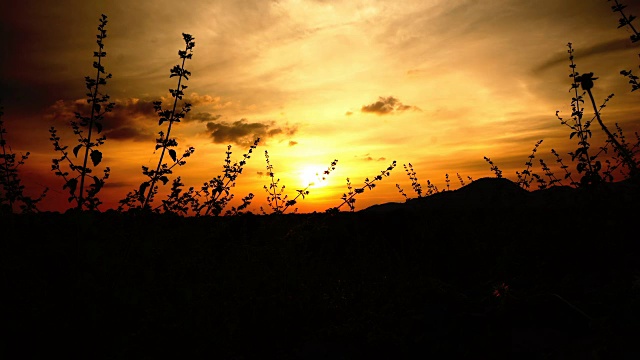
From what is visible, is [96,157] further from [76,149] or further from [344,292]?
[344,292]

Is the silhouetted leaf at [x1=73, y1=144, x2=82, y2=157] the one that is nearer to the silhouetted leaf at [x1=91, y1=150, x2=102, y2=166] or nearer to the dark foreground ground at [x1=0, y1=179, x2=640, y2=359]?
the silhouetted leaf at [x1=91, y1=150, x2=102, y2=166]

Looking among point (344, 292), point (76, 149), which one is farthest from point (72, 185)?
point (344, 292)

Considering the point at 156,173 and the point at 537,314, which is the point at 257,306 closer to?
the point at 156,173

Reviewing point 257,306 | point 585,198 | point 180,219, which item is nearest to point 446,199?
point 585,198

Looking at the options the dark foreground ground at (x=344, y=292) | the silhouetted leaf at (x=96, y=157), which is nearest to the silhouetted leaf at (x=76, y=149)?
the silhouetted leaf at (x=96, y=157)

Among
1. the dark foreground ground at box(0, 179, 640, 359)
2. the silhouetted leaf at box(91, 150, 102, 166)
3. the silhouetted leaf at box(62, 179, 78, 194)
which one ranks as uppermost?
the silhouetted leaf at box(91, 150, 102, 166)

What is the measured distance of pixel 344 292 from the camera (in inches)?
169

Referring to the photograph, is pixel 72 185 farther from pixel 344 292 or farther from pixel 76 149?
pixel 344 292

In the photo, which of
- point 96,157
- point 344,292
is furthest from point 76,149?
point 344,292

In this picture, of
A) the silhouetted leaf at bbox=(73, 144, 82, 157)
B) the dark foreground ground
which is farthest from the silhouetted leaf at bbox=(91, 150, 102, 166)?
the dark foreground ground

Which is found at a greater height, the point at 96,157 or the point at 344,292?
the point at 96,157

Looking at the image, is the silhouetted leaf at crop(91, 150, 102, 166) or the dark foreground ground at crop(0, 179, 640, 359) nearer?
the dark foreground ground at crop(0, 179, 640, 359)

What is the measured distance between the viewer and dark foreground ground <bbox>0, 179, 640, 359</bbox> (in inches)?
114

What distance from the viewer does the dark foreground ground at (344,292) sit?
2.90m
